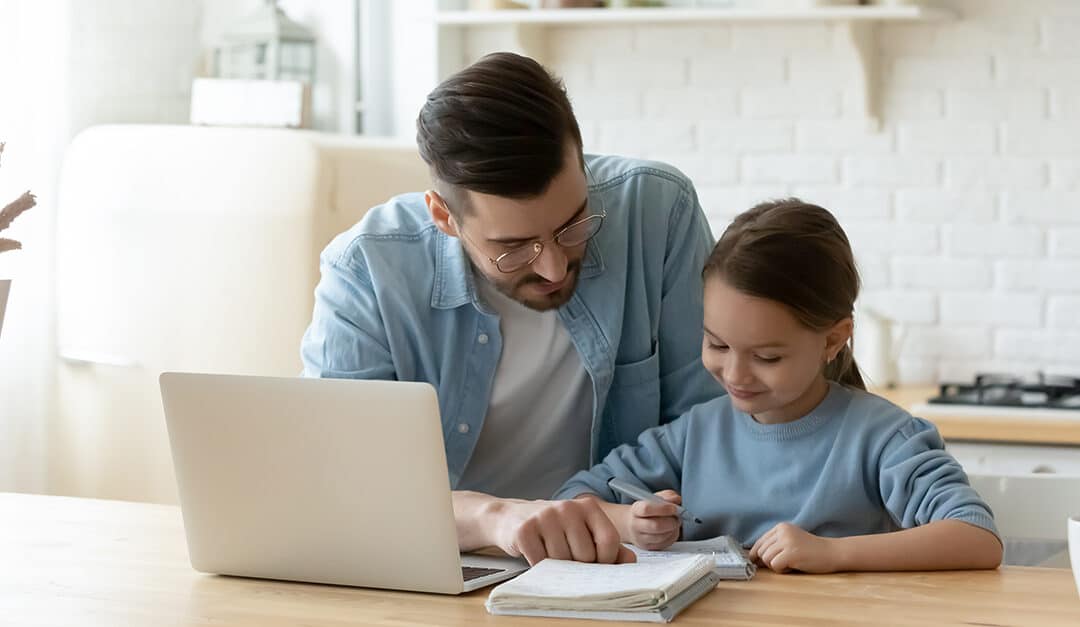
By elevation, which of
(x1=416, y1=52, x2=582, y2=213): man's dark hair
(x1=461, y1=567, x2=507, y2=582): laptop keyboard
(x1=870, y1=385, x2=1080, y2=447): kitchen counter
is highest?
(x1=416, y1=52, x2=582, y2=213): man's dark hair

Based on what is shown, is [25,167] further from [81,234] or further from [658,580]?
[658,580]

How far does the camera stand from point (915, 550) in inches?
63.9

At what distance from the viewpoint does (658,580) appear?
144 cm

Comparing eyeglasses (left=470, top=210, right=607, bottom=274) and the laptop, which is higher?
eyeglasses (left=470, top=210, right=607, bottom=274)

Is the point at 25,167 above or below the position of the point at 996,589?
above

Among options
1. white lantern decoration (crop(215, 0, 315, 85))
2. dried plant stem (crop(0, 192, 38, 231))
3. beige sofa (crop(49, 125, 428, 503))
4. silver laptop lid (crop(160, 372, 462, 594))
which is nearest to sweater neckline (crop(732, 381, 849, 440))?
silver laptop lid (crop(160, 372, 462, 594))

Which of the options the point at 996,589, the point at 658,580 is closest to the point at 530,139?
the point at 658,580

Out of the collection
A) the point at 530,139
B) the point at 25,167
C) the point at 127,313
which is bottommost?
the point at 127,313

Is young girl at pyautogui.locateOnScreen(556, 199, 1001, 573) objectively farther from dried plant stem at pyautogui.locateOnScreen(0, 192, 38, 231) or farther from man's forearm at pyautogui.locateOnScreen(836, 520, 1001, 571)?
dried plant stem at pyautogui.locateOnScreen(0, 192, 38, 231)

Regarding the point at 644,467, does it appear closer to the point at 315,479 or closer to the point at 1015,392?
the point at 315,479

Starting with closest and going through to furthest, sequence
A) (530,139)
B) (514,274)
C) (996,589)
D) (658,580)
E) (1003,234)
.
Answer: (658,580) < (996,589) < (530,139) < (514,274) < (1003,234)

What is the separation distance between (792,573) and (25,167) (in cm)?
221

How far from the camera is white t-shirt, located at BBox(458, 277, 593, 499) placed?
2115mm

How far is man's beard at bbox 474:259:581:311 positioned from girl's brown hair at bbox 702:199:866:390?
0.19m
